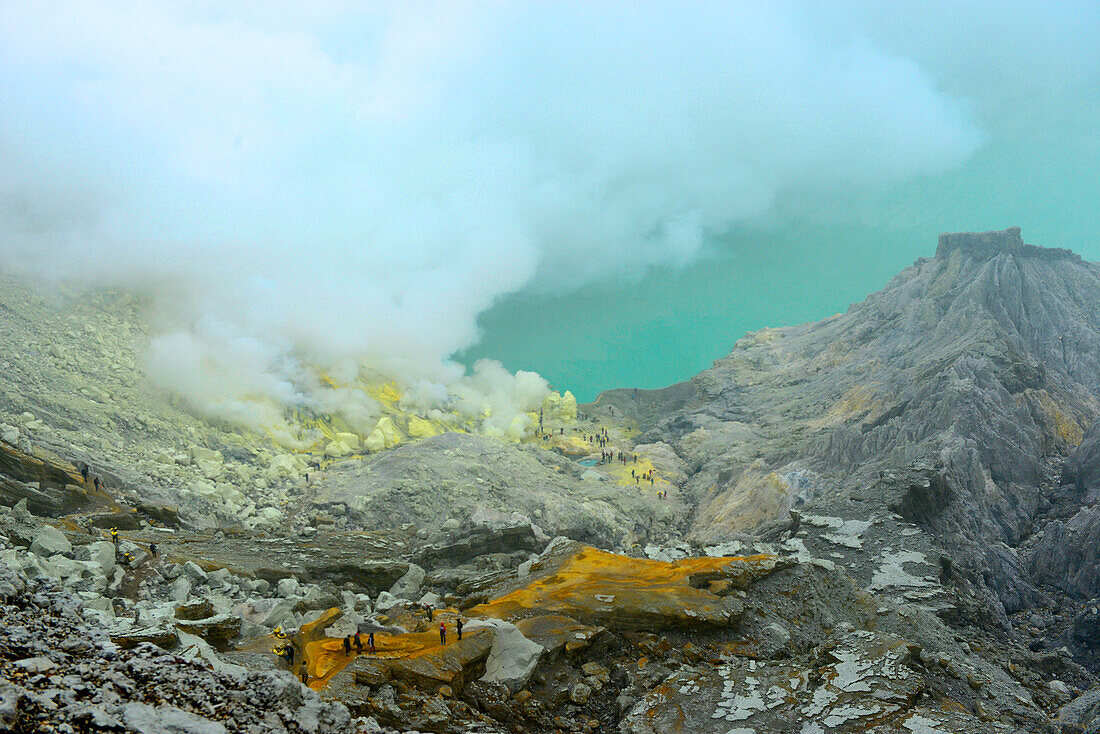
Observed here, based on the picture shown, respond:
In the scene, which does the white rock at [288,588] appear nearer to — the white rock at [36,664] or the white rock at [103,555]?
the white rock at [103,555]

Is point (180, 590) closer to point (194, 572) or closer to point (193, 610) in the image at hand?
point (194, 572)

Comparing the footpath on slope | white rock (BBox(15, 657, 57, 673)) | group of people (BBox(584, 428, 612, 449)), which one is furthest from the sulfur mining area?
group of people (BBox(584, 428, 612, 449))

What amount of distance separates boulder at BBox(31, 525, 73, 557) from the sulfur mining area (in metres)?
0.14

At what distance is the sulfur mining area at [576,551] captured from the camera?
2084 centimetres

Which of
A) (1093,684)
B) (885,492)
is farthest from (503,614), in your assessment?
(885,492)

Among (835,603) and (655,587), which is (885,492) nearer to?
(835,603)

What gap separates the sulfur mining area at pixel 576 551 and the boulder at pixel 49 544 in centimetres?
14

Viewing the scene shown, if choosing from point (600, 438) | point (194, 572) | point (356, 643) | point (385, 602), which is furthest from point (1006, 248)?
point (194, 572)

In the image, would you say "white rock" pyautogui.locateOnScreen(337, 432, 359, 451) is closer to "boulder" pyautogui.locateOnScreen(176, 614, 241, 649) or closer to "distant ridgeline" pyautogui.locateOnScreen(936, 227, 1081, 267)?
"boulder" pyautogui.locateOnScreen(176, 614, 241, 649)

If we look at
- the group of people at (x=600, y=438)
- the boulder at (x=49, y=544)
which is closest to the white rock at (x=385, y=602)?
the boulder at (x=49, y=544)

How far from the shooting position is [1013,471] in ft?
191

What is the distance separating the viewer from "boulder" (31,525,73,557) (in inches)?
1249

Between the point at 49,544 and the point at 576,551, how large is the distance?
2915cm

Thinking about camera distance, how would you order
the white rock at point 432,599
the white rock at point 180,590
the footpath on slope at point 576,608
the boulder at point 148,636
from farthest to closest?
the white rock at point 432,599
the white rock at point 180,590
the footpath on slope at point 576,608
the boulder at point 148,636
